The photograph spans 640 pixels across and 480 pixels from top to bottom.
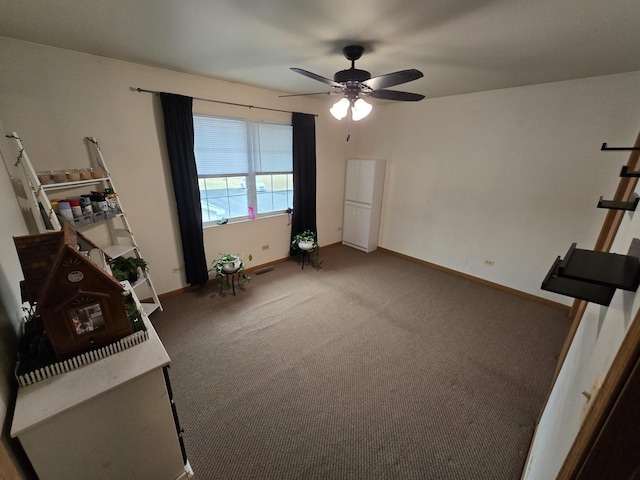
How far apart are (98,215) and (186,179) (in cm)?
89

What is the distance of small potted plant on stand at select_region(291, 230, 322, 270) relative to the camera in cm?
377

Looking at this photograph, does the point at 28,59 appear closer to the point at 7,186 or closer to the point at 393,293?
the point at 7,186

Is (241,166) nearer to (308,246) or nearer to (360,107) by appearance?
(308,246)

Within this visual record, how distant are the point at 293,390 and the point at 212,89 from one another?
3130 millimetres

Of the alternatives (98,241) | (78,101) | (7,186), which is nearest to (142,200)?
(98,241)

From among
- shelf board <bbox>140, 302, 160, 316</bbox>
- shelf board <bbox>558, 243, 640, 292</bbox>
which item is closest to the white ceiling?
shelf board <bbox>558, 243, 640, 292</bbox>

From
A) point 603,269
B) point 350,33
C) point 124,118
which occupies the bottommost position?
point 603,269

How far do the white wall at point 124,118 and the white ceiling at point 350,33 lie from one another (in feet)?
0.52

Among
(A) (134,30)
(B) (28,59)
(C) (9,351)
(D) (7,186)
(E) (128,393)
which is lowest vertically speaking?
(E) (128,393)

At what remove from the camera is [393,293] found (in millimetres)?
3205

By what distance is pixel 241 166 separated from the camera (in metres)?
3.27

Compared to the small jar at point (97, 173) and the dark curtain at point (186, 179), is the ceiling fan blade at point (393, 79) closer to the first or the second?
the dark curtain at point (186, 179)

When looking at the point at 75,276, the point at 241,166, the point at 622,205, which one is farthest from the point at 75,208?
the point at 622,205

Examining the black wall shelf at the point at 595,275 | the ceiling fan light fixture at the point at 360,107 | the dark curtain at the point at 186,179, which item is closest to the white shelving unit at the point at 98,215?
the dark curtain at the point at 186,179
